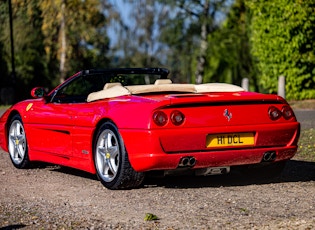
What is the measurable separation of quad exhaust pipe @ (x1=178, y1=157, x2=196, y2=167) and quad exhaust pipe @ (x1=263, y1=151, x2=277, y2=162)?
723 millimetres

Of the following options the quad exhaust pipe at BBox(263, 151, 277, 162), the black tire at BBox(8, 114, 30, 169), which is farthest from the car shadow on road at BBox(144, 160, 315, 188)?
the black tire at BBox(8, 114, 30, 169)

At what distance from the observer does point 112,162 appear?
7250 mm

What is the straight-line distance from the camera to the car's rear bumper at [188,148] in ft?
22.0

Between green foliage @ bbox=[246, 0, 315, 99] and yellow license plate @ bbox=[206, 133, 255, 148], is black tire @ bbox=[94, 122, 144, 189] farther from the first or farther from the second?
green foliage @ bbox=[246, 0, 315, 99]

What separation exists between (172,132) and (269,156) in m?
1.01

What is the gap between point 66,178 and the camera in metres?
8.17

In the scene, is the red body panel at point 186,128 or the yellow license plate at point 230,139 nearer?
the red body panel at point 186,128

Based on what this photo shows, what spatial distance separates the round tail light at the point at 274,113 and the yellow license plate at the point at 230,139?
0.29 m

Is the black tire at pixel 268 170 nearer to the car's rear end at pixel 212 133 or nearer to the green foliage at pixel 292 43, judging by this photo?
the car's rear end at pixel 212 133

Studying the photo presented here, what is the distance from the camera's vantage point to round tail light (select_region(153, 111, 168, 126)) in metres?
6.72

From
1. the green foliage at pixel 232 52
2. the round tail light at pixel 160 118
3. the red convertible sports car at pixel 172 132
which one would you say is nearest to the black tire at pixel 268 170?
the red convertible sports car at pixel 172 132

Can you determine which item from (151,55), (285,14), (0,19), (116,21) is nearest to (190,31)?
(0,19)

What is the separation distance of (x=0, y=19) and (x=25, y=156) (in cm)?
3926

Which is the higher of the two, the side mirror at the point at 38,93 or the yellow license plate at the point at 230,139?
the side mirror at the point at 38,93
